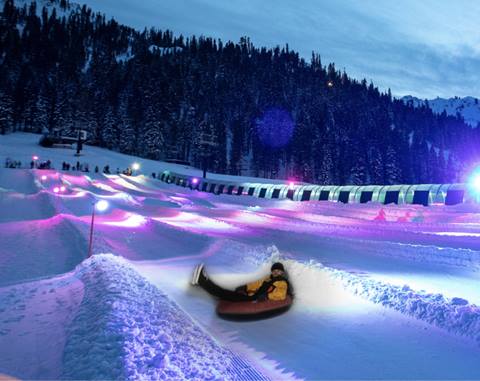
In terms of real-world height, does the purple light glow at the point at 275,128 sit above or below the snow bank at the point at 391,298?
above

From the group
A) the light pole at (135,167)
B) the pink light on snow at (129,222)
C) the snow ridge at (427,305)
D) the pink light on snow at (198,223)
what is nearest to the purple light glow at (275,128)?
the light pole at (135,167)

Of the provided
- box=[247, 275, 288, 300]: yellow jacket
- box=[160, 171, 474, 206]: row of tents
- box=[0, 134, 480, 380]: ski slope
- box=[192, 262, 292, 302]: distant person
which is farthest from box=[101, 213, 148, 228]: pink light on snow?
box=[160, 171, 474, 206]: row of tents

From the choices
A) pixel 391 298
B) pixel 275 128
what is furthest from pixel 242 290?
pixel 275 128

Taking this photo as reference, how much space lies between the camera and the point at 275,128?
11838cm

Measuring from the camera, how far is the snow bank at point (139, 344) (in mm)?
4852

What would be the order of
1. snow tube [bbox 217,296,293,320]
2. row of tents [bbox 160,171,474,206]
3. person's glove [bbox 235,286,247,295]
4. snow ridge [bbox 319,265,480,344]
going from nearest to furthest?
snow ridge [bbox 319,265,480,344]
snow tube [bbox 217,296,293,320]
person's glove [bbox 235,286,247,295]
row of tents [bbox 160,171,474,206]

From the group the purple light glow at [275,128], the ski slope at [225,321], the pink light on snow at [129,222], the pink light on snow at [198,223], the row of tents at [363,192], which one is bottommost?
the pink light on snow at [129,222]

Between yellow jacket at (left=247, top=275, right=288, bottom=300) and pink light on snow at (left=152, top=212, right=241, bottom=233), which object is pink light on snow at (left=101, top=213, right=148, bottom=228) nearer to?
pink light on snow at (left=152, top=212, right=241, bottom=233)

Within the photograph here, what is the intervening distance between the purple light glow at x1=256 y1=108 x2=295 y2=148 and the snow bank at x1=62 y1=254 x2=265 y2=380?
101873 millimetres

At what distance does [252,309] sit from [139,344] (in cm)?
267

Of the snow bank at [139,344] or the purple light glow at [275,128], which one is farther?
the purple light glow at [275,128]

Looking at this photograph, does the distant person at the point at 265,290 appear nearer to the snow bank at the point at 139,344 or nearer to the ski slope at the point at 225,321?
the ski slope at the point at 225,321

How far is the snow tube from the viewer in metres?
7.60

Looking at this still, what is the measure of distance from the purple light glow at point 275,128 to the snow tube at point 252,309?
331ft
